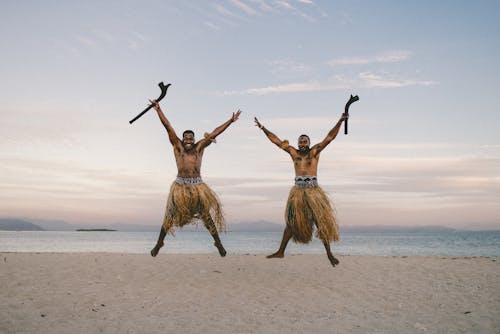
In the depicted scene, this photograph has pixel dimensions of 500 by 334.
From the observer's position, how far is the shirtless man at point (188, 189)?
23.9ft

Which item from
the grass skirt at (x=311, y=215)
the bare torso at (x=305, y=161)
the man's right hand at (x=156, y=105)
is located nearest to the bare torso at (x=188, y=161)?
the man's right hand at (x=156, y=105)

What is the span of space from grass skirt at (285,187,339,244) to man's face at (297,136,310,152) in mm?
641

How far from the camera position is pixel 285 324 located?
15.5 ft

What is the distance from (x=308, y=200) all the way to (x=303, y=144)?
0.91 m

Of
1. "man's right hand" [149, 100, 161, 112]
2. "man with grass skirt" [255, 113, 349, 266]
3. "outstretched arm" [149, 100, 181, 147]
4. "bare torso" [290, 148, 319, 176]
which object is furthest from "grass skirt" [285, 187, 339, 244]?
"man's right hand" [149, 100, 161, 112]

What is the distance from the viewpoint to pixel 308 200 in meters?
7.41

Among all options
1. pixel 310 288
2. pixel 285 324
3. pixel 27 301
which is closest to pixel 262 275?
pixel 310 288

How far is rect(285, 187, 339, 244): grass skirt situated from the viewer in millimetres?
7371

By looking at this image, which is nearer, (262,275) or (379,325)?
(379,325)

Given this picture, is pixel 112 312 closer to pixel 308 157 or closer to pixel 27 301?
pixel 27 301

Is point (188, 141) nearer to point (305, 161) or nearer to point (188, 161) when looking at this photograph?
point (188, 161)

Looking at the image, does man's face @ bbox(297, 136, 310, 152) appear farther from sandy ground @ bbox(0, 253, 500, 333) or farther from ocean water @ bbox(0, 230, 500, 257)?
ocean water @ bbox(0, 230, 500, 257)

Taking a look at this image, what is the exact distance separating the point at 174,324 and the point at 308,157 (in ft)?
12.2

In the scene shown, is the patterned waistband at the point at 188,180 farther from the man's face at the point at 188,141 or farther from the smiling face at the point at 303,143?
the smiling face at the point at 303,143
